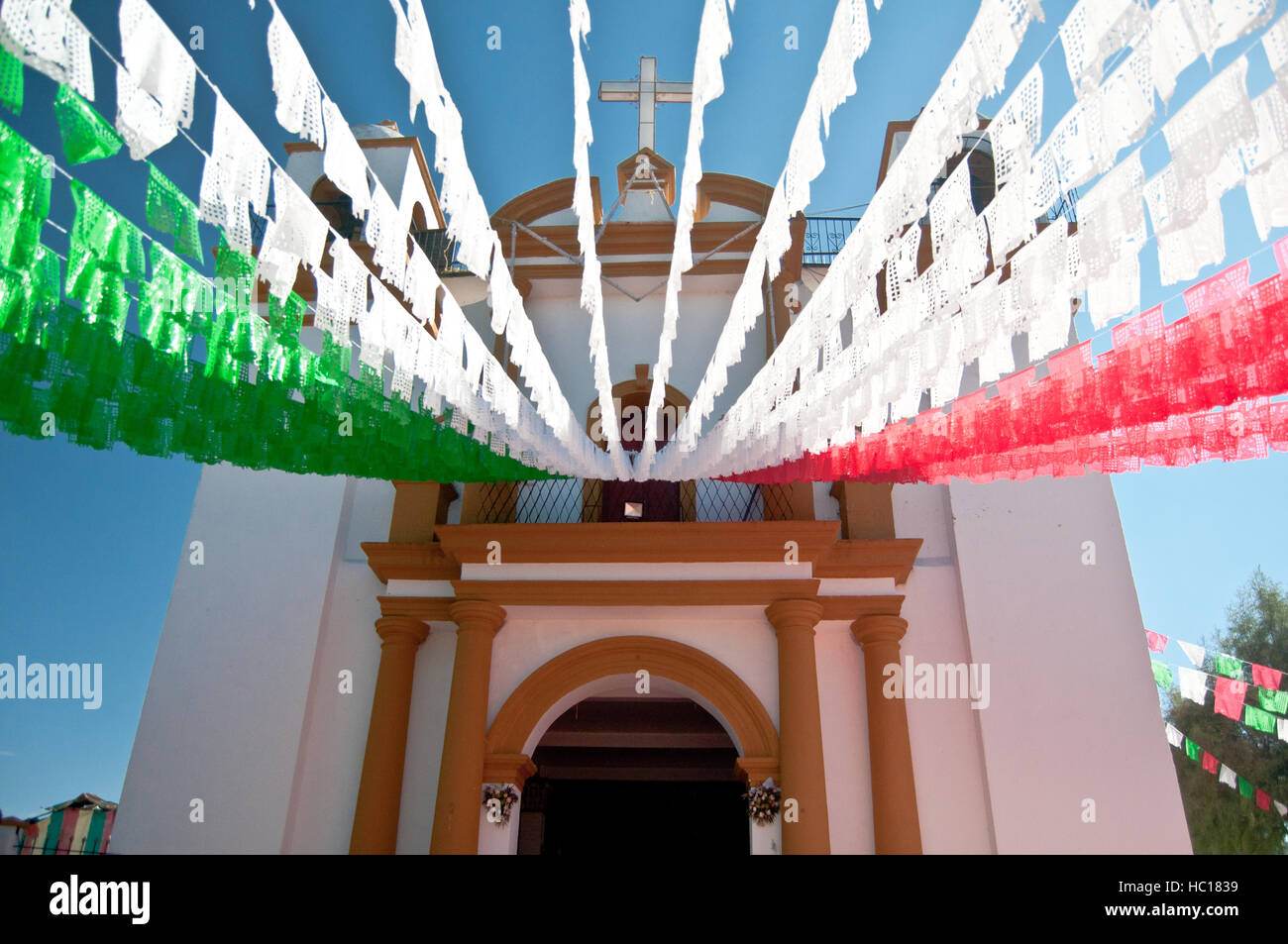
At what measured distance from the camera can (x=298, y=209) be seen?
8.99ft

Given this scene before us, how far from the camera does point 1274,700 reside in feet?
25.1

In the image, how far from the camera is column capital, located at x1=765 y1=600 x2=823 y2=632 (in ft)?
23.4

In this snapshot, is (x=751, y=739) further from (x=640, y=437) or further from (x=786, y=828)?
(x=640, y=437)

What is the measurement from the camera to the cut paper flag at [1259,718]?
7414 mm

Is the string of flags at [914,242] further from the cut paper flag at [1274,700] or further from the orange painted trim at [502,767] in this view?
the cut paper flag at [1274,700]

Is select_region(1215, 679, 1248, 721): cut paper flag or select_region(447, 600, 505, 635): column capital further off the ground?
select_region(447, 600, 505, 635): column capital

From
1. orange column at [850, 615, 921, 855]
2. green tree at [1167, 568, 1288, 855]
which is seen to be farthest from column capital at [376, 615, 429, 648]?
green tree at [1167, 568, 1288, 855]

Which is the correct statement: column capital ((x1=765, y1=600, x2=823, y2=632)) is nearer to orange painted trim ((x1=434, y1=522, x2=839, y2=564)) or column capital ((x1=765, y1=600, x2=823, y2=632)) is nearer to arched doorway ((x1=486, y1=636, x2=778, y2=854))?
orange painted trim ((x1=434, y1=522, x2=839, y2=564))

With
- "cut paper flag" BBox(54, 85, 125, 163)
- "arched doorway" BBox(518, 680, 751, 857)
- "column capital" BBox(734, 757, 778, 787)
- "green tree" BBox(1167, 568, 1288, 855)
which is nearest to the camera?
"cut paper flag" BBox(54, 85, 125, 163)

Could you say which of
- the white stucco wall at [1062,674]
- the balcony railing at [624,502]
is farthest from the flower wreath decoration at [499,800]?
the white stucco wall at [1062,674]

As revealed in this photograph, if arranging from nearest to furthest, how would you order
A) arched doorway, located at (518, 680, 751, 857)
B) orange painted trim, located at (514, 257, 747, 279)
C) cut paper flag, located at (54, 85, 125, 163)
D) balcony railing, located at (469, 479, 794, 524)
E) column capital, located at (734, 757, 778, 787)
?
cut paper flag, located at (54, 85, 125, 163) → column capital, located at (734, 757, 778, 787) → balcony railing, located at (469, 479, 794, 524) → orange painted trim, located at (514, 257, 747, 279) → arched doorway, located at (518, 680, 751, 857)

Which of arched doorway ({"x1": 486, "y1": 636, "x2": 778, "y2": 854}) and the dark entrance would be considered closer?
arched doorway ({"x1": 486, "y1": 636, "x2": 778, "y2": 854})

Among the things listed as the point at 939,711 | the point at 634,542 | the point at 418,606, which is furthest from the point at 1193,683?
the point at 418,606

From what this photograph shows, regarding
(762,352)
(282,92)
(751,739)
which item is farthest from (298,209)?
(762,352)
